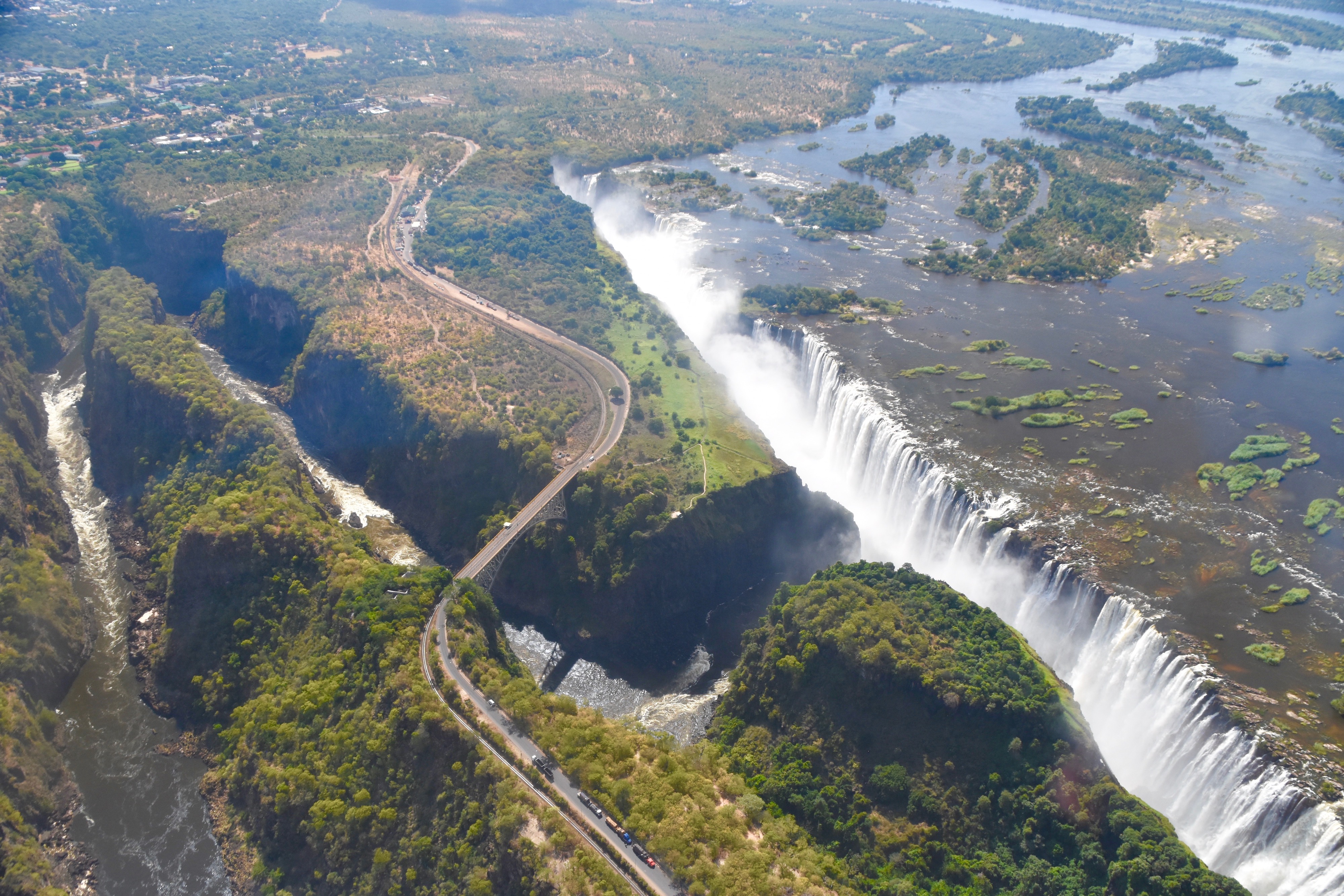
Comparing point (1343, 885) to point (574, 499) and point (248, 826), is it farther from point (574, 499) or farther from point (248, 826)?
point (248, 826)

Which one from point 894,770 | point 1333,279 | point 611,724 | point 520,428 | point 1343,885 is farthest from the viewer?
point 1333,279

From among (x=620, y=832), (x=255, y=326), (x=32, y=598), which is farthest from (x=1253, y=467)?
(x=255, y=326)

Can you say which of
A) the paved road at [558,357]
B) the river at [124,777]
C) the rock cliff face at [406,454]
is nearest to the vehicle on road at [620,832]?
the river at [124,777]

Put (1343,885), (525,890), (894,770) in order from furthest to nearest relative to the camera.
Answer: (894,770), (525,890), (1343,885)

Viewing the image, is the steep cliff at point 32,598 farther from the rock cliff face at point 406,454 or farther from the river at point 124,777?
the rock cliff face at point 406,454

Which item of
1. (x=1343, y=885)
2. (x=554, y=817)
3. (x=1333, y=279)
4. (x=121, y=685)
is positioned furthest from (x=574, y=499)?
(x=1333, y=279)

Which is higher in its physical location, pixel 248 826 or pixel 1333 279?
pixel 1333 279

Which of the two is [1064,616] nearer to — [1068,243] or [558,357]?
[558,357]
